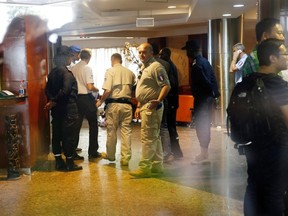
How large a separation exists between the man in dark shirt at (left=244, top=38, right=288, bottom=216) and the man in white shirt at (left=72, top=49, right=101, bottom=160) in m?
3.75

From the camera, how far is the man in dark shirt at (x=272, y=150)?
2.68 metres

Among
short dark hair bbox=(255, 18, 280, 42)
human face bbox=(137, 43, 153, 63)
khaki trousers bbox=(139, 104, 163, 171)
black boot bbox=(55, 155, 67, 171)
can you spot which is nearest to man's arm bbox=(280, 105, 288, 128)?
short dark hair bbox=(255, 18, 280, 42)

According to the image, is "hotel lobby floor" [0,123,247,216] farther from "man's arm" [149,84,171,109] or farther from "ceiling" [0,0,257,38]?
"ceiling" [0,0,257,38]

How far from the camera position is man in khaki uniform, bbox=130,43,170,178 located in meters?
4.99

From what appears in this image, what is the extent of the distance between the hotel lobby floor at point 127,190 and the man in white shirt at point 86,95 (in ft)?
1.10

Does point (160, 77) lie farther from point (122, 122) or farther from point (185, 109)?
point (185, 109)

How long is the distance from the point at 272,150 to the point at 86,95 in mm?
3969

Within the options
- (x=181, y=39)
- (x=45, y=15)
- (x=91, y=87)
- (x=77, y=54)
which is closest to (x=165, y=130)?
(x=91, y=87)

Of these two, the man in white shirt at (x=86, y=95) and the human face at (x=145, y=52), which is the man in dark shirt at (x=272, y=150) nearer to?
the human face at (x=145, y=52)

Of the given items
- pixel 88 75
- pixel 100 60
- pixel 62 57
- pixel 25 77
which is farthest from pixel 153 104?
pixel 100 60

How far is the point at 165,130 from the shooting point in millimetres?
5906

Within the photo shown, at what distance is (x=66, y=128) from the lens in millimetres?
5633

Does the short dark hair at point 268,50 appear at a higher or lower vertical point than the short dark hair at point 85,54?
lower

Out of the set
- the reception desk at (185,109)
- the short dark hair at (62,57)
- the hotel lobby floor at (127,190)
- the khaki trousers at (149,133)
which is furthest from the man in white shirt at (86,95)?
the reception desk at (185,109)
